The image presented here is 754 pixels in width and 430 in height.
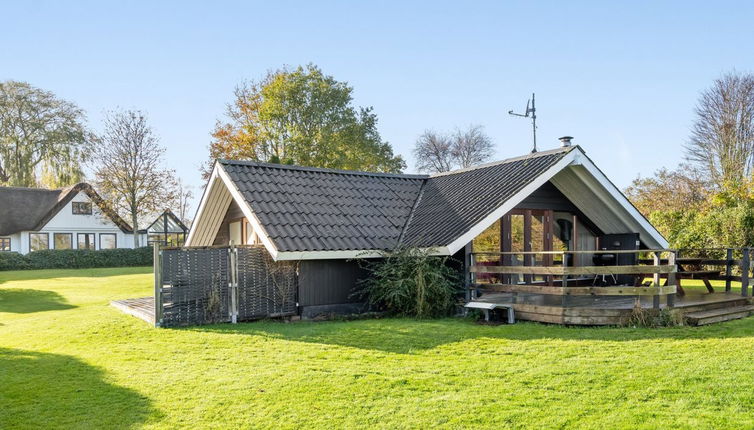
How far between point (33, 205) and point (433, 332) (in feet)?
127

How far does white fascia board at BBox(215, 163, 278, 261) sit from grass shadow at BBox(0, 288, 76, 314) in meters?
6.02

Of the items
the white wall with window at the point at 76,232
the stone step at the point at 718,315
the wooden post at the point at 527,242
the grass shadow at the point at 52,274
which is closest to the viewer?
the stone step at the point at 718,315

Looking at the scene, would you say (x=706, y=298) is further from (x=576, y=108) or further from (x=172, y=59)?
(x=172, y=59)

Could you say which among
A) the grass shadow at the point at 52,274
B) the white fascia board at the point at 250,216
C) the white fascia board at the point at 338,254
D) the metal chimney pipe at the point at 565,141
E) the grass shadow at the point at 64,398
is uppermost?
the metal chimney pipe at the point at 565,141

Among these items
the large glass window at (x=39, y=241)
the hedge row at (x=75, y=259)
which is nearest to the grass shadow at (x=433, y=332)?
the hedge row at (x=75, y=259)

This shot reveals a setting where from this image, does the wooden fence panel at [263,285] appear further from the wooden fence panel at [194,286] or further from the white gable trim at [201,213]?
the white gable trim at [201,213]

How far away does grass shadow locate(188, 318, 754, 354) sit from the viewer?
8062 millimetres

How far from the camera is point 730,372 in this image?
5965 mm

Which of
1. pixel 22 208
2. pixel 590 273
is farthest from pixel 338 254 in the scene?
pixel 22 208

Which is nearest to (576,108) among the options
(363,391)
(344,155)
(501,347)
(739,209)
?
(739,209)

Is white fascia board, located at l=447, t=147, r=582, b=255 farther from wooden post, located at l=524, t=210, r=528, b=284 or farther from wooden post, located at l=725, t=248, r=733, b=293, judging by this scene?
wooden post, located at l=725, t=248, r=733, b=293

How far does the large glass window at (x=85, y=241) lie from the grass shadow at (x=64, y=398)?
35.7m

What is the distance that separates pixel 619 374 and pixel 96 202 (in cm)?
3984

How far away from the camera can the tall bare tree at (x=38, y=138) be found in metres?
41.7
